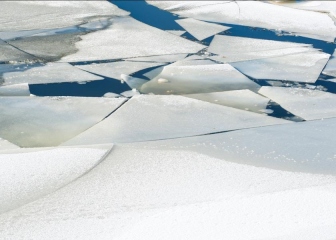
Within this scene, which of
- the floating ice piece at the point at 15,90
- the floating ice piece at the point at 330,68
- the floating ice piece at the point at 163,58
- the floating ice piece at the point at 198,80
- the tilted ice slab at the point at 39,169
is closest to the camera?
the tilted ice slab at the point at 39,169

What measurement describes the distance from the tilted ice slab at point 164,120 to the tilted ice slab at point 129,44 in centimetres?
87

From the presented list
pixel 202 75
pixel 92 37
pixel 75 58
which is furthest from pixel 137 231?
pixel 92 37

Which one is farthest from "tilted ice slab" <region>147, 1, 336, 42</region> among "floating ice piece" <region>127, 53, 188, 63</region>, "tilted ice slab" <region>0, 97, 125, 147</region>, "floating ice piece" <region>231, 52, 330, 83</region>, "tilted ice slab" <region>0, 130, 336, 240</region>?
"tilted ice slab" <region>0, 130, 336, 240</region>

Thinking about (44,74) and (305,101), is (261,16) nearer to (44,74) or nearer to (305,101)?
(305,101)

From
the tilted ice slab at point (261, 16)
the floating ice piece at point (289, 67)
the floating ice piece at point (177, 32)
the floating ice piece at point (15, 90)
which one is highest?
the tilted ice slab at point (261, 16)

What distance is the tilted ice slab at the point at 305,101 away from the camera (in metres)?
3.18

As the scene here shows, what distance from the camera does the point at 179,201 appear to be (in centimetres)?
228

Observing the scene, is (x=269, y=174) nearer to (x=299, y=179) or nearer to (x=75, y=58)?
(x=299, y=179)

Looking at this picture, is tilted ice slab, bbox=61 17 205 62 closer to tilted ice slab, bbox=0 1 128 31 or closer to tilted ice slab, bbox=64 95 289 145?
tilted ice slab, bbox=0 1 128 31

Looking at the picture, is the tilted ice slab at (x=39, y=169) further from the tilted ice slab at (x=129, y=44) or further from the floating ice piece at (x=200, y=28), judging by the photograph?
the floating ice piece at (x=200, y=28)

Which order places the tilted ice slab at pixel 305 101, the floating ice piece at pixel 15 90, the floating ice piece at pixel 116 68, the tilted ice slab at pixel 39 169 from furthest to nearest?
the floating ice piece at pixel 116 68 → the floating ice piece at pixel 15 90 → the tilted ice slab at pixel 305 101 → the tilted ice slab at pixel 39 169

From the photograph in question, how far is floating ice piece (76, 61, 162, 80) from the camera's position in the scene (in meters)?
3.70

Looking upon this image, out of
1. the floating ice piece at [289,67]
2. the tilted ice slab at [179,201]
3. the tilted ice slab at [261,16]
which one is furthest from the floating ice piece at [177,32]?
the tilted ice slab at [179,201]

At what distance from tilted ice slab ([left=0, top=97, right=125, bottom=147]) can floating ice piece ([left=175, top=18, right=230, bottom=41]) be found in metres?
1.59
